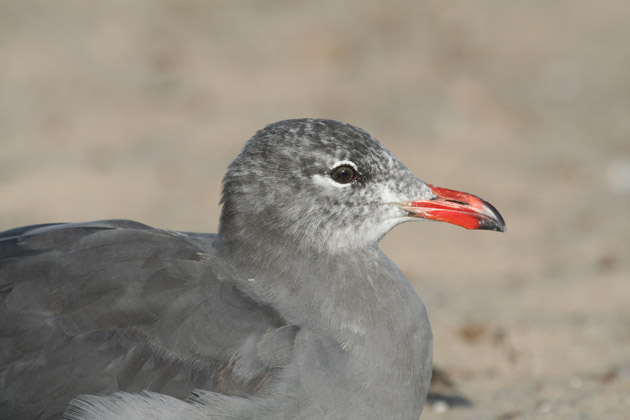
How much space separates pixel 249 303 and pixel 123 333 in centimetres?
55

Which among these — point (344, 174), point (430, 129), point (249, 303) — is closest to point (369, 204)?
point (344, 174)

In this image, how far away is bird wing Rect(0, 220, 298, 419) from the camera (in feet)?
11.8

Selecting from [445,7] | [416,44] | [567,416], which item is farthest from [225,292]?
[445,7]

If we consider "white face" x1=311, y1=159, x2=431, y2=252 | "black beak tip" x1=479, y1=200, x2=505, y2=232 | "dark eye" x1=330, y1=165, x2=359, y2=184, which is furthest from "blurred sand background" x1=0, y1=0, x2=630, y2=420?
"dark eye" x1=330, y1=165, x2=359, y2=184

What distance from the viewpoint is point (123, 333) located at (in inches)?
144

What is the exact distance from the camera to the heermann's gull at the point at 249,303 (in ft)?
11.8

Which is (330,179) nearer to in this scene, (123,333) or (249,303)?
(249,303)

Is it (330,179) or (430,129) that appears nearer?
(330,179)

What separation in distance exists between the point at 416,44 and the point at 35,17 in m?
4.65

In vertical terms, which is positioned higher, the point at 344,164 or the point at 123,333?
the point at 344,164

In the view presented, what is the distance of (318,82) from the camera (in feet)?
30.9

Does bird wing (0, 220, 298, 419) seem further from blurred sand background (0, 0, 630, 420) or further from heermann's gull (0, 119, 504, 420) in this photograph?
blurred sand background (0, 0, 630, 420)

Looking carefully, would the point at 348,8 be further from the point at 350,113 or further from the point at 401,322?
the point at 401,322

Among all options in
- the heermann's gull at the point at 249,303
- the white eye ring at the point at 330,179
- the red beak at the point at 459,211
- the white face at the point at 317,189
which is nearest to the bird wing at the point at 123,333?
the heermann's gull at the point at 249,303
